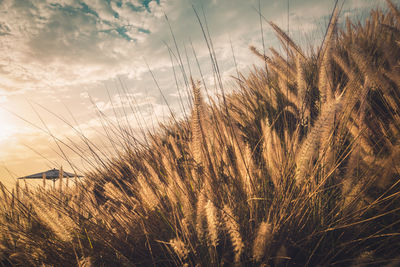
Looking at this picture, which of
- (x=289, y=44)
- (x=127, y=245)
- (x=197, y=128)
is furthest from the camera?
(x=289, y=44)

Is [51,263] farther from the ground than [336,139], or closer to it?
closer to it

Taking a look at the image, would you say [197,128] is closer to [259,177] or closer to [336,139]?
[259,177]

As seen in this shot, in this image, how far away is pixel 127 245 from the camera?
119 cm

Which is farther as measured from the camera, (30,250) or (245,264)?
(30,250)

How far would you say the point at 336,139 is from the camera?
107 centimetres

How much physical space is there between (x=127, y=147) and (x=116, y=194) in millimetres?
575

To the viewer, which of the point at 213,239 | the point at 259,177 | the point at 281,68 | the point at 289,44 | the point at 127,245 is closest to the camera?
the point at 213,239

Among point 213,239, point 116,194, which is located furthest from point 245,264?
point 116,194

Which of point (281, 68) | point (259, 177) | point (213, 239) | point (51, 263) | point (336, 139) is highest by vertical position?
point (281, 68)

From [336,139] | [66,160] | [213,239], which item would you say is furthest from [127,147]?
[336,139]

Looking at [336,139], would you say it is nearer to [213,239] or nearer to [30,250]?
[213,239]

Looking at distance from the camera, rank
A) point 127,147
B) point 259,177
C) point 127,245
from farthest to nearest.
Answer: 1. point 127,147
2. point 127,245
3. point 259,177

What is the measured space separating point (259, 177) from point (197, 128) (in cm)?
49

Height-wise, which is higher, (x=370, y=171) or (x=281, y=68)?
(x=281, y=68)
